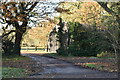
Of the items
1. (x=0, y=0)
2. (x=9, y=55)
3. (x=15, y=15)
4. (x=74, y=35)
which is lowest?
(x=9, y=55)

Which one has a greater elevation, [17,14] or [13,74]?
[17,14]

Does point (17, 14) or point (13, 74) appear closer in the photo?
point (13, 74)

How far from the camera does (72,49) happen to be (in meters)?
24.2

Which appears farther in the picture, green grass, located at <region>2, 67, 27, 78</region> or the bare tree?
the bare tree

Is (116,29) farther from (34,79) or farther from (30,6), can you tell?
(30,6)

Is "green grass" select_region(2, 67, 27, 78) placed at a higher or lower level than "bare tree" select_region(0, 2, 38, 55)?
lower

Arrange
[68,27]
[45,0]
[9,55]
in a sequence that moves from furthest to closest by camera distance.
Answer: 1. [68,27]
2. [9,55]
3. [45,0]

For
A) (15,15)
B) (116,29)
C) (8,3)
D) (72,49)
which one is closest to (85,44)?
(72,49)

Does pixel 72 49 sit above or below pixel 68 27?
below

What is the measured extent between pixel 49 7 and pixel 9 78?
479 inches

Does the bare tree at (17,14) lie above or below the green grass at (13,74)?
above

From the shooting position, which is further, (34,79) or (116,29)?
(116,29)

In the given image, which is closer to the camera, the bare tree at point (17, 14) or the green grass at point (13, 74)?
the green grass at point (13, 74)

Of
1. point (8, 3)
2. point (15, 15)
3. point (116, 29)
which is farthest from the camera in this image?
point (15, 15)
